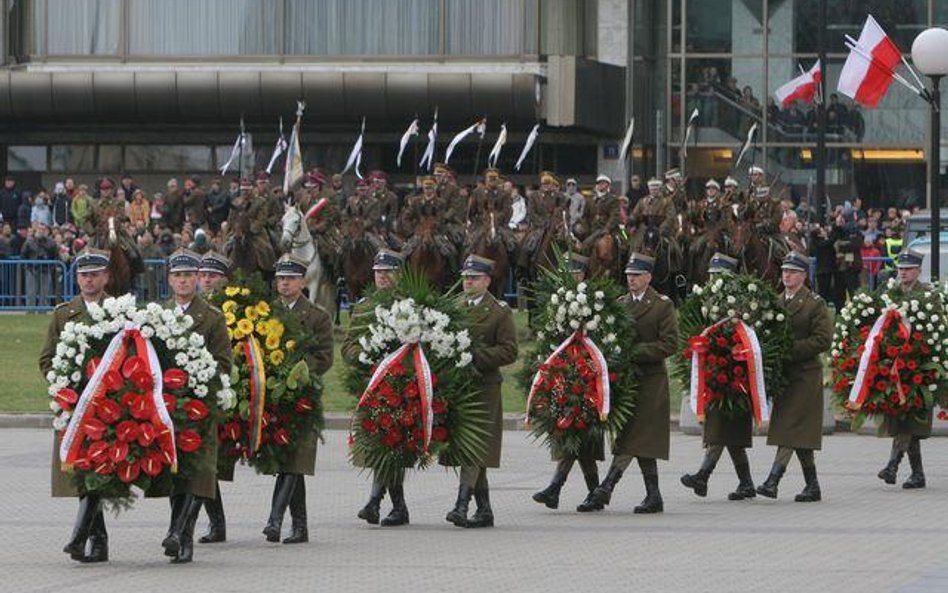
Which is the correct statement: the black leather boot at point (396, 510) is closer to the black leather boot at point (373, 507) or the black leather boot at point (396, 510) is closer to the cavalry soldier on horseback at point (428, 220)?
the black leather boot at point (373, 507)

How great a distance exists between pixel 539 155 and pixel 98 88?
29.7 ft

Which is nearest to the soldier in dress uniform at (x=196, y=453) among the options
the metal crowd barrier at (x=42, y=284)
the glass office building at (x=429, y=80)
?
the metal crowd barrier at (x=42, y=284)

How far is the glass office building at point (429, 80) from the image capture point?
5119 cm

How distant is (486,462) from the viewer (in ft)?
57.2

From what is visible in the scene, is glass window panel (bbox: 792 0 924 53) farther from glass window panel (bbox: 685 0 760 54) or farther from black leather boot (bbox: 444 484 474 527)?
black leather boot (bbox: 444 484 474 527)

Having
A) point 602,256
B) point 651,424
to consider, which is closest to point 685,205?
point 602,256

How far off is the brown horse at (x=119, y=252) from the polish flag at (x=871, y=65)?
366 inches

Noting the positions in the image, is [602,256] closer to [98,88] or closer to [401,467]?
[401,467]

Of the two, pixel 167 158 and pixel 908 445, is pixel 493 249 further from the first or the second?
pixel 167 158

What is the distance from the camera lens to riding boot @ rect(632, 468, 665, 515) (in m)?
18.4

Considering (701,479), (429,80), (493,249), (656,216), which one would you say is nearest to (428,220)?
(493,249)

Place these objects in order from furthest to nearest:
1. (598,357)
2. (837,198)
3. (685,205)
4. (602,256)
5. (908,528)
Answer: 1. (837,198)
2. (685,205)
3. (602,256)
4. (598,357)
5. (908,528)

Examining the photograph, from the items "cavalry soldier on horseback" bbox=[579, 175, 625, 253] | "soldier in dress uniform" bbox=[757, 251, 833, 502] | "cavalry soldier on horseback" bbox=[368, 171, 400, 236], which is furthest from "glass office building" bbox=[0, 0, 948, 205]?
"soldier in dress uniform" bbox=[757, 251, 833, 502]

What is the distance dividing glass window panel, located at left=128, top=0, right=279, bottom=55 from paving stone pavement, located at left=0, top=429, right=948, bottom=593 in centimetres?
3121
